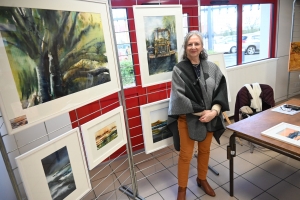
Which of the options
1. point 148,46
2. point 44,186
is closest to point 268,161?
point 148,46

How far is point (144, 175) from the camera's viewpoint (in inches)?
91.6

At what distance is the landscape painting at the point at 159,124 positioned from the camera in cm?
189

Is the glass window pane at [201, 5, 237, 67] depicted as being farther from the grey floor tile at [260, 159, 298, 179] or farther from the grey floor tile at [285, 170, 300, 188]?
the grey floor tile at [285, 170, 300, 188]

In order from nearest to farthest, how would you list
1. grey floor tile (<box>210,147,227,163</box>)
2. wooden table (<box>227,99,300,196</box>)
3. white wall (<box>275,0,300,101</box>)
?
wooden table (<box>227,99,300,196</box>), grey floor tile (<box>210,147,227,163</box>), white wall (<box>275,0,300,101</box>)

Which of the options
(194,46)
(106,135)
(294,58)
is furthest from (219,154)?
(294,58)

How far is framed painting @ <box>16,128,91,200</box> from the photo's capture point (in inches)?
41.2

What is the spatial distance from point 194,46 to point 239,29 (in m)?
2.10

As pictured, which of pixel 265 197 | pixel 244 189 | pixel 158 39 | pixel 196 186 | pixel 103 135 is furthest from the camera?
pixel 196 186

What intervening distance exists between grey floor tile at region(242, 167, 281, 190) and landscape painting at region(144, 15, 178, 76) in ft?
4.52

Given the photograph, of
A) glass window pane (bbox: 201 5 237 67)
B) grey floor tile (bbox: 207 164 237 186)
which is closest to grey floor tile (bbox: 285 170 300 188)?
grey floor tile (bbox: 207 164 237 186)

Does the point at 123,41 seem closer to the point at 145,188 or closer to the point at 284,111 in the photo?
the point at 145,188

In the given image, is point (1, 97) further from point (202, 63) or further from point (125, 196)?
point (125, 196)

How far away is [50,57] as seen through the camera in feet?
3.51

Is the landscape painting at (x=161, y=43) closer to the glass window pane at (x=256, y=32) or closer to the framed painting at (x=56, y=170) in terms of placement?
the framed painting at (x=56, y=170)
